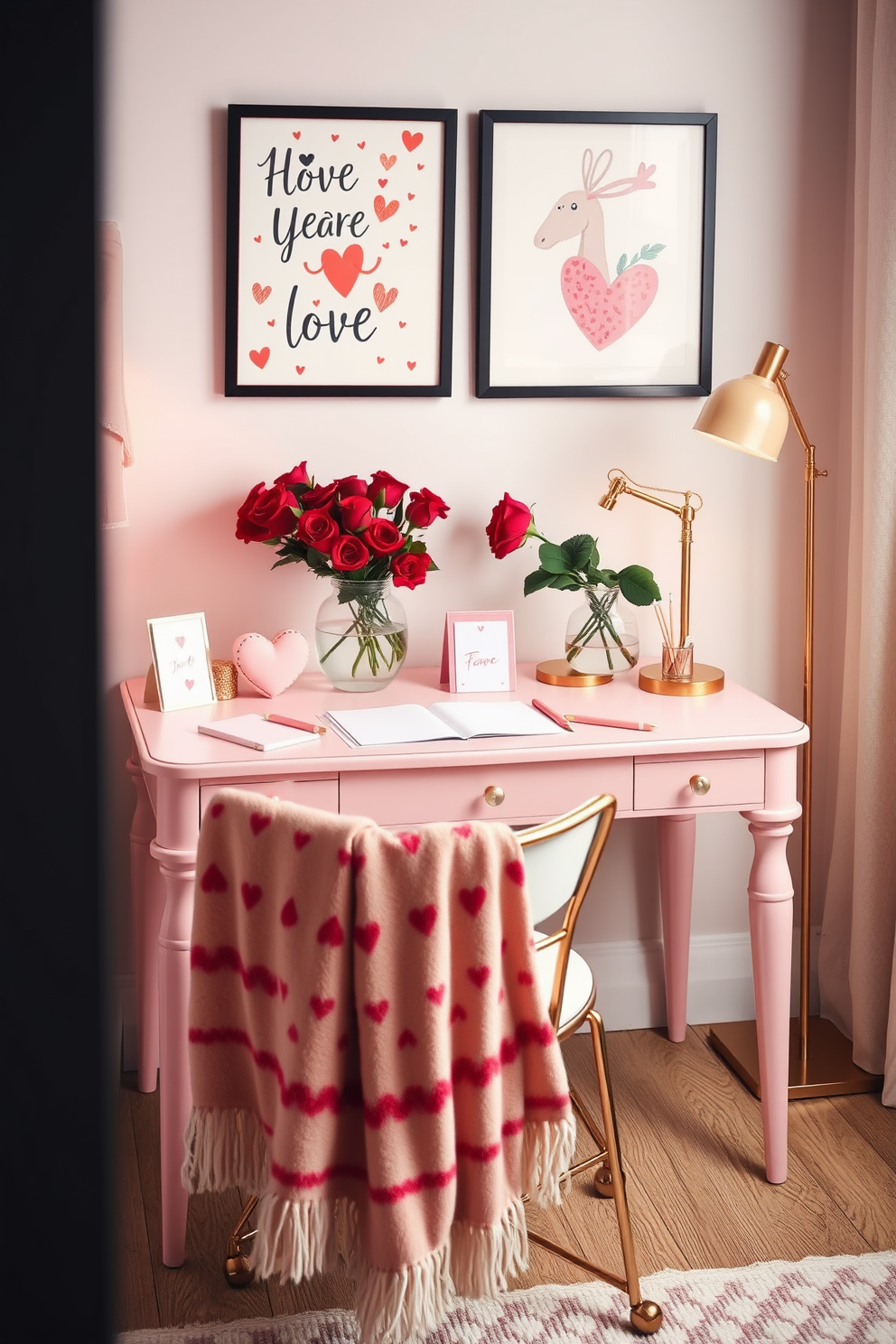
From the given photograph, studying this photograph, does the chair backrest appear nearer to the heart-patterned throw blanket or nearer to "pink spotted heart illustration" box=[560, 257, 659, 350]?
the heart-patterned throw blanket

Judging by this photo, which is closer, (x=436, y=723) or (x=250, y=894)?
(x=250, y=894)

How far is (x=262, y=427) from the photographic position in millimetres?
2285

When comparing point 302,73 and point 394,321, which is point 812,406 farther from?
point 302,73

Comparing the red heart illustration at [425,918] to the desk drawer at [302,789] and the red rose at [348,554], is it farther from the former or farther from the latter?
the red rose at [348,554]

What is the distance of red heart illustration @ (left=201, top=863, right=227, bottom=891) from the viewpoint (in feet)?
4.73

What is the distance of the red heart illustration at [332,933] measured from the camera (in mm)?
1297

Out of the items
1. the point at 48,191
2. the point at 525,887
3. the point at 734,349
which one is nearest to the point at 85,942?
the point at 48,191

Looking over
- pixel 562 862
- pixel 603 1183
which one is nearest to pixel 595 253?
pixel 562 862

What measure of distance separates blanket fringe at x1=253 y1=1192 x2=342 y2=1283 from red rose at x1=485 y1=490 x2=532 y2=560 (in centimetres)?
120

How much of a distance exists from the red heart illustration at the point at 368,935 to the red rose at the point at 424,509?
976mm

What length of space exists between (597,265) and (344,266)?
49cm

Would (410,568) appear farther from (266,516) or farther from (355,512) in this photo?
(266,516)

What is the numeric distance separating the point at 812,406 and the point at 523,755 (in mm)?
1129

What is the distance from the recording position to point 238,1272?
180cm
